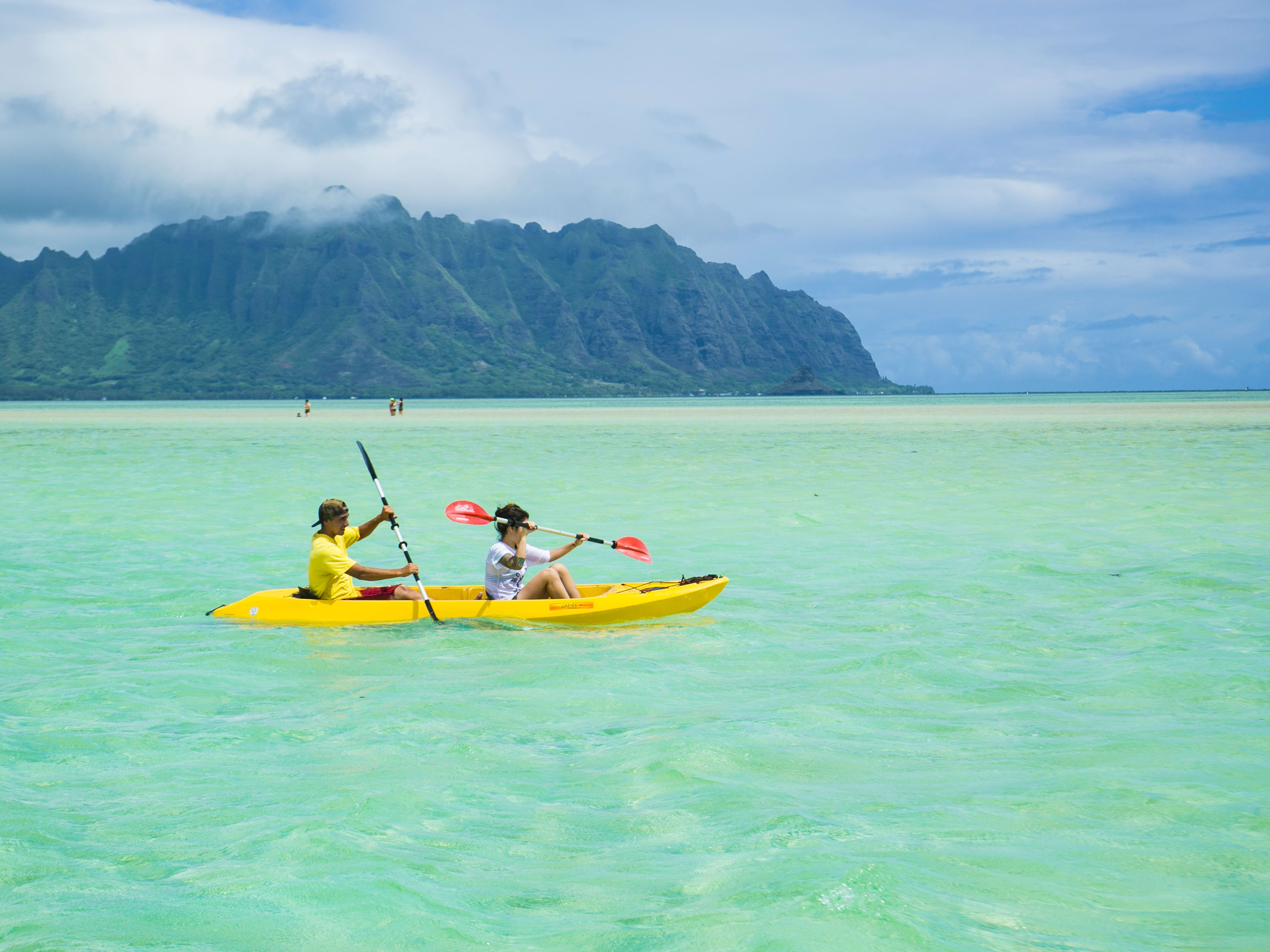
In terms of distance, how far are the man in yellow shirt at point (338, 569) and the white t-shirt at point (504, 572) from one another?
2.77 ft

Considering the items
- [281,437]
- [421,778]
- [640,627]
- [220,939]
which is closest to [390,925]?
[220,939]

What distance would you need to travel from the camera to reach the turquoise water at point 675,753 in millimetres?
5578

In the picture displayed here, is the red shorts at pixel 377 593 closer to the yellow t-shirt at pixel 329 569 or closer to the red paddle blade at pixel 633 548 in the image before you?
the yellow t-shirt at pixel 329 569

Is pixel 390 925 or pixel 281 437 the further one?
pixel 281 437

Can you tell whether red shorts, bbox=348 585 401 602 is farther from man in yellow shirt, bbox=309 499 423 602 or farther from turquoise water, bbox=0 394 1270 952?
turquoise water, bbox=0 394 1270 952

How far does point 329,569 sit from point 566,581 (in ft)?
9.14

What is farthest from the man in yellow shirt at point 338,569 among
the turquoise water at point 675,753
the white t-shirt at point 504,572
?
the white t-shirt at point 504,572

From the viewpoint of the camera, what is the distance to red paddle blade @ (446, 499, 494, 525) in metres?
14.7

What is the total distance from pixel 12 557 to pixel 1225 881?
1818cm

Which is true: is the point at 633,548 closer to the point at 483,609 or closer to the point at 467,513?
the point at 467,513

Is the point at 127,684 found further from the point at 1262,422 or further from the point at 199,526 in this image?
the point at 1262,422

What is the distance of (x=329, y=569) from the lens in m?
12.6

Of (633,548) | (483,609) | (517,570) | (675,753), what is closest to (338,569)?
(483,609)

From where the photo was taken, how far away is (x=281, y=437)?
6091 cm
